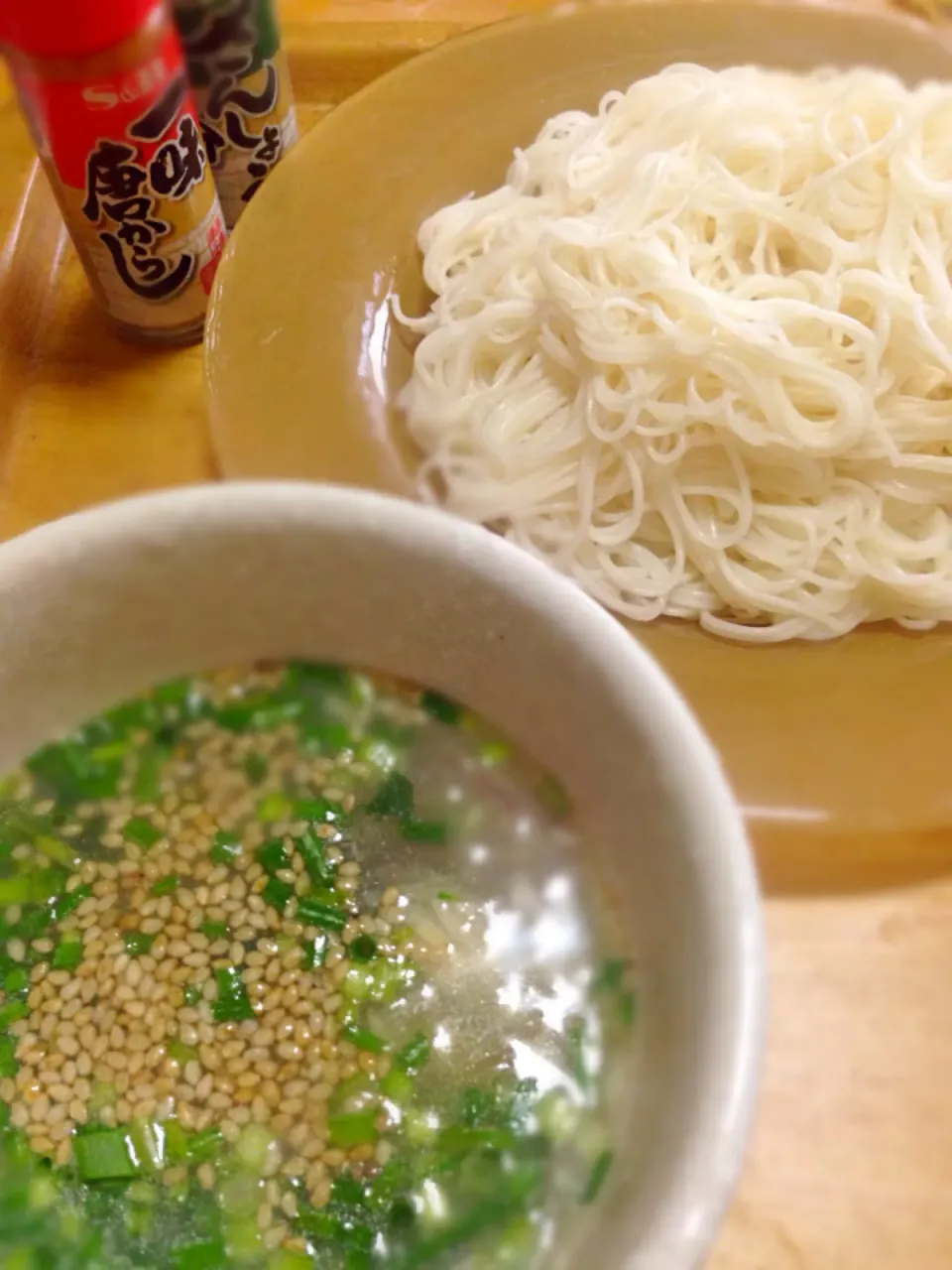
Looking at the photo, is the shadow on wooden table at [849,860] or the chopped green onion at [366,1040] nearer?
the chopped green onion at [366,1040]

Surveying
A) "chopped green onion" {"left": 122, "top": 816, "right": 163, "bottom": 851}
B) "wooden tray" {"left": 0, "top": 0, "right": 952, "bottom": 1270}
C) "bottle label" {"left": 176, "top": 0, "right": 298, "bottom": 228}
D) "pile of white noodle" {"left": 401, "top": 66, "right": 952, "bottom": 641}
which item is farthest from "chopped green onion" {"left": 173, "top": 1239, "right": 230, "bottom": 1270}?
"bottle label" {"left": 176, "top": 0, "right": 298, "bottom": 228}

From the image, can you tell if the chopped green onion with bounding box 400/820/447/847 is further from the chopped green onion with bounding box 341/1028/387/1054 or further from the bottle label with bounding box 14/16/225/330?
the bottle label with bounding box 14/16/225/330

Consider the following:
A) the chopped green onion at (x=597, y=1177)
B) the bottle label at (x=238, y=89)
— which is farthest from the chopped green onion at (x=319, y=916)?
the bottle label at (x=238, y=89)

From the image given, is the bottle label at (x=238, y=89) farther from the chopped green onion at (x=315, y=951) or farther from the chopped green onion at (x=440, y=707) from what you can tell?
the chopped green onion at (x=315, y=951)

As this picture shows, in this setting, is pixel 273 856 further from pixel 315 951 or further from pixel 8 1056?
pixel 8 1056

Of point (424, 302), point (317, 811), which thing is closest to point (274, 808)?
point (317, 811)

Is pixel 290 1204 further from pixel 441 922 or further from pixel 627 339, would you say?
pixel 627 339

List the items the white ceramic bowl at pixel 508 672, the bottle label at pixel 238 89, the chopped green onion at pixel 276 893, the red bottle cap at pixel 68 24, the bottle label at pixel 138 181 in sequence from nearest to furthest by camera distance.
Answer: the white ceramic bowl at pixel 508 672, the chopped green onion at pixel 276 893, the red bottle cap at pixel 68 24, the bottle label at pixel 138 181, the bottle label at pixel 238 89
